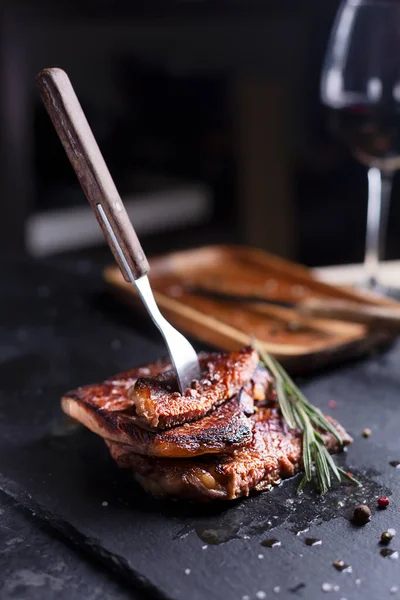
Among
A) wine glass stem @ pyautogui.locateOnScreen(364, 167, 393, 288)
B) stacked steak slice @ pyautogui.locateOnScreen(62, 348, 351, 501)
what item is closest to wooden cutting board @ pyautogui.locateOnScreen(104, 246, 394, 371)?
wine glass stem @ pyautogui.locateOnScreen(364, 167, 393, 288)

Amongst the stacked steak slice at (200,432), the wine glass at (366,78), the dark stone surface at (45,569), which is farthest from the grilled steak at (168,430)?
the wine glass at (366,78)

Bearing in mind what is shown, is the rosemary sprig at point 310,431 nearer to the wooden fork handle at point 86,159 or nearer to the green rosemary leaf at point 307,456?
the green rosemary leaf at point 307,456

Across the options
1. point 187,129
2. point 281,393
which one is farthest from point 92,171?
point 187,129

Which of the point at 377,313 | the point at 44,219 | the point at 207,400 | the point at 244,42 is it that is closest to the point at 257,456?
the point at 207,400

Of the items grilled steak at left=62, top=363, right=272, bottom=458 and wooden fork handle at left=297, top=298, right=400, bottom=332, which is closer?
grilled steak at left=62, top=363, right=272, bottom=458

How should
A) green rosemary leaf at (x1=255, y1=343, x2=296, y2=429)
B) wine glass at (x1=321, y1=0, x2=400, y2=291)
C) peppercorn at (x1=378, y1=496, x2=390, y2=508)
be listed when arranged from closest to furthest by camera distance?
1. peppercorn at (x1=378, y1=496, x2=390, y2=508)
2. green rosemary leaf at (x1=255, y1=343, x2=296, y2=429)
3. wine glass at (x1=321, y1=0, x2=400, y2=291)

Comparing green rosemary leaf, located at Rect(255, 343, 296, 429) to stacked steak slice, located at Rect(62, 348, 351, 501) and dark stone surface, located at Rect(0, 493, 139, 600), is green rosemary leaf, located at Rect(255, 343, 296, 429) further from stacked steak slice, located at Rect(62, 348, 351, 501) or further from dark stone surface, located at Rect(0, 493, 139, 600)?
dark stone surface, located at Rect(0, 493, 139, 600)

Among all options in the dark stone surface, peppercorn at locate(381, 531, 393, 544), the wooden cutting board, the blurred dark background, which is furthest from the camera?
the blurred dark background
